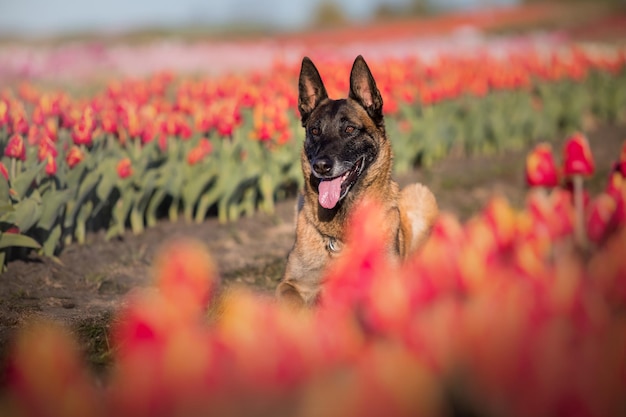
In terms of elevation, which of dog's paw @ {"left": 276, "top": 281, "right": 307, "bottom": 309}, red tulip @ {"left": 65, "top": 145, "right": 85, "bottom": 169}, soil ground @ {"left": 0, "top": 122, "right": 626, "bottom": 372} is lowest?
soil ground @ {"left": 0, "top": 122, "right": 626, "bottom": 372}

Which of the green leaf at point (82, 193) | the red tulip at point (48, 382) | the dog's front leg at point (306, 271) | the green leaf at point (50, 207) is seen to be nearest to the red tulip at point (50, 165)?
the green leaf at point (50, 207)

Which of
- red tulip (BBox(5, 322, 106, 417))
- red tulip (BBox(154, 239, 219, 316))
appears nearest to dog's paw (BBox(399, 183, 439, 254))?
red tulip (BBox(154, 239, 219, 316))

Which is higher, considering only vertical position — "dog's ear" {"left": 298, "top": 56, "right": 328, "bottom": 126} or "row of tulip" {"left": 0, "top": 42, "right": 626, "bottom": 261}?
"dog's ear" {"left": 298, "top": 56, "right": 328, "bottom": 126}

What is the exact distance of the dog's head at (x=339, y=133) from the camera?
4.80m

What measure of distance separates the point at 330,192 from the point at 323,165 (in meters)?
0.23

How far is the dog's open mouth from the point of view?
15.9ft

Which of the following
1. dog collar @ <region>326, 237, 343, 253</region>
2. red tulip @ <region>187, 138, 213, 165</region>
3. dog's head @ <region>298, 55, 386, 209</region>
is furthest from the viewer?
red tulip @ <region>187, 138, 213, 165</region>

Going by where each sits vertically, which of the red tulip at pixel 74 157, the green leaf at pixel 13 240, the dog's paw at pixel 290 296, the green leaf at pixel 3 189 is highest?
the red tulip at pixel 74 157

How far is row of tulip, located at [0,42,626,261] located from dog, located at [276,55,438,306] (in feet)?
6.79

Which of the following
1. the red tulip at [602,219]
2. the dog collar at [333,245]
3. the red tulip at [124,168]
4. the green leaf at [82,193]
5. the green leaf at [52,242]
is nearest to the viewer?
the red tulip at [602,219]

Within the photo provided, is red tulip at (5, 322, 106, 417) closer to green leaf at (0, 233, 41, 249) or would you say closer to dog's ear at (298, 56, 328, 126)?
dog's ear at (298, 56, 328, 126)

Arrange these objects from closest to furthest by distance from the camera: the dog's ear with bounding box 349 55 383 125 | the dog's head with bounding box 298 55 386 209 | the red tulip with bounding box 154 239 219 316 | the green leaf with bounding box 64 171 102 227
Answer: the red tulip with bounding box 154 239 219 316
the dog's head with bounding box 298 55 386 209
the dog's ear with bounding box 349 55 383 125
the green leaf with bounding box 64 171 102 227

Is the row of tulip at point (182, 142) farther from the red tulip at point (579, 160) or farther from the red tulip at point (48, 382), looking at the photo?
the red tulip at point (48, 382)

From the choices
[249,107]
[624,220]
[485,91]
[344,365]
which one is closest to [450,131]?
[485,91]
